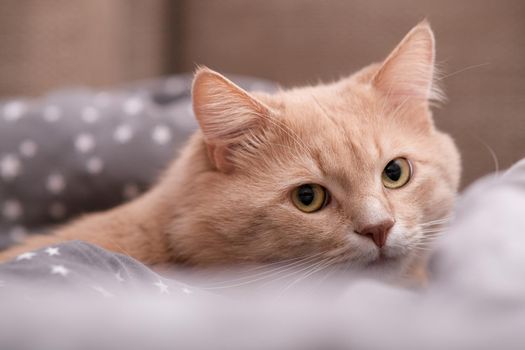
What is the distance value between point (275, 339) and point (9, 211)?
153 cm

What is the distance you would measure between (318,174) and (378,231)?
0.17m

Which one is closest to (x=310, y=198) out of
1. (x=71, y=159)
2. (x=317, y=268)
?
(x=317, y=268)

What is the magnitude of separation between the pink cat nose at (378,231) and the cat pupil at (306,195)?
13 centimetres

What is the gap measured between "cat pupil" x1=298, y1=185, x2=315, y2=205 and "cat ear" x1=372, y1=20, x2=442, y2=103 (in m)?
0.33

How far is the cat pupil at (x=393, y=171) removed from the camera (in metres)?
1.15

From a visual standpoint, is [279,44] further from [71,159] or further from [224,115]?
[224,115]

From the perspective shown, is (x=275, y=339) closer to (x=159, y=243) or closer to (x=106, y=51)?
(x=159, y=243)

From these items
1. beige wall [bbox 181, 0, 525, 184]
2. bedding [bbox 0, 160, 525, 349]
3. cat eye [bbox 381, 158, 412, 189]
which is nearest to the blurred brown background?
beige wall [bbox 181, 0, 525, 184]

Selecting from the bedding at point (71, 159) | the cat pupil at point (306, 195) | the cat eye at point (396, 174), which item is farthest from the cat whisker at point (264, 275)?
the bedding at point (71, 159)

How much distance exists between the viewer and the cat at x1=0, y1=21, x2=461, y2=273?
1.05 metres

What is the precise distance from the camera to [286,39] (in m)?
2.33

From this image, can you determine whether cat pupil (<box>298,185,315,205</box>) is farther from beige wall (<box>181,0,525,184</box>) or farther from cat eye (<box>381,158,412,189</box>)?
beige wall (<box>181,0,525,184</box>)

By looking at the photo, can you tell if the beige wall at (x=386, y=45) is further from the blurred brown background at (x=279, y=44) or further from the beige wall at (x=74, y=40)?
the beige wall at (x=74, y=40)

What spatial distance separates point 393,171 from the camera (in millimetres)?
1153
